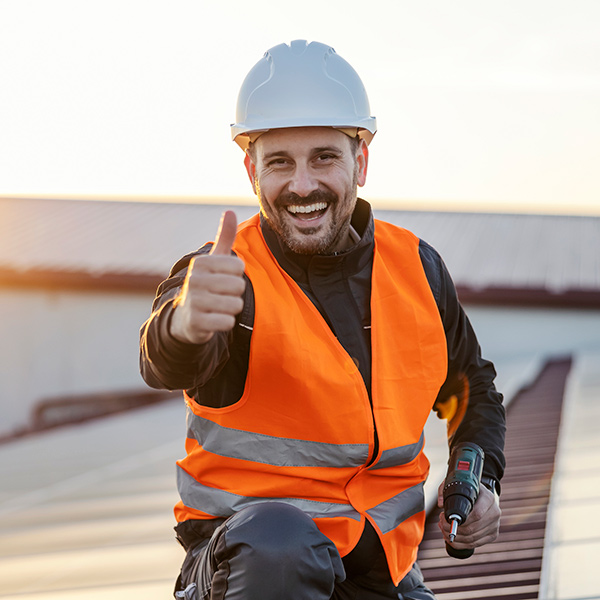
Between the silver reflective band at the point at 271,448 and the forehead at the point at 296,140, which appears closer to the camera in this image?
the silver reflective band at the point at 271,448

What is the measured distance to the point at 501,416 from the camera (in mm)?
2678

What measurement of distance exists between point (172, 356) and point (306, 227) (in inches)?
26.2

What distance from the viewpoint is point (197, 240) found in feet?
48.5

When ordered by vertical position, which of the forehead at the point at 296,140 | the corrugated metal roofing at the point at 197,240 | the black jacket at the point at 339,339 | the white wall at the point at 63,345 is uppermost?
the forehead at the point at 296,140

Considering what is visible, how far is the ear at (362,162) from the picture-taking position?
262cm

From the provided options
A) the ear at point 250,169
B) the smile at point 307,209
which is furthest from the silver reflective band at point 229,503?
the ear at point 250,169

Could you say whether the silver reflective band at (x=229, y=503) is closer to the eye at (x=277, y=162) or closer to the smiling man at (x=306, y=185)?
the smiling man at (x=306, y=185)

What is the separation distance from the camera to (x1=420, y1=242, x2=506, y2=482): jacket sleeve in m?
Result: 2.59

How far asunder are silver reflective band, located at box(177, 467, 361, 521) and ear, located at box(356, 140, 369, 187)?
101 centimetres

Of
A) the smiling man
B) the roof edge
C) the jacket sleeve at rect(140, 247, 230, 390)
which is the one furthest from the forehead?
the roof edge

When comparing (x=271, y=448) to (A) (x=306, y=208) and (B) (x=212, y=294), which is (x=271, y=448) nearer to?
(B) (x=212, y=294)

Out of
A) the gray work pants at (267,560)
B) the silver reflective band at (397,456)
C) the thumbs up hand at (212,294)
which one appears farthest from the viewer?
the silver reflective band at (397,456)

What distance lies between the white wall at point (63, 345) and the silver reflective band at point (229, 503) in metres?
10.7

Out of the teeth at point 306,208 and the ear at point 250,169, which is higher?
the ear at point 250,169
